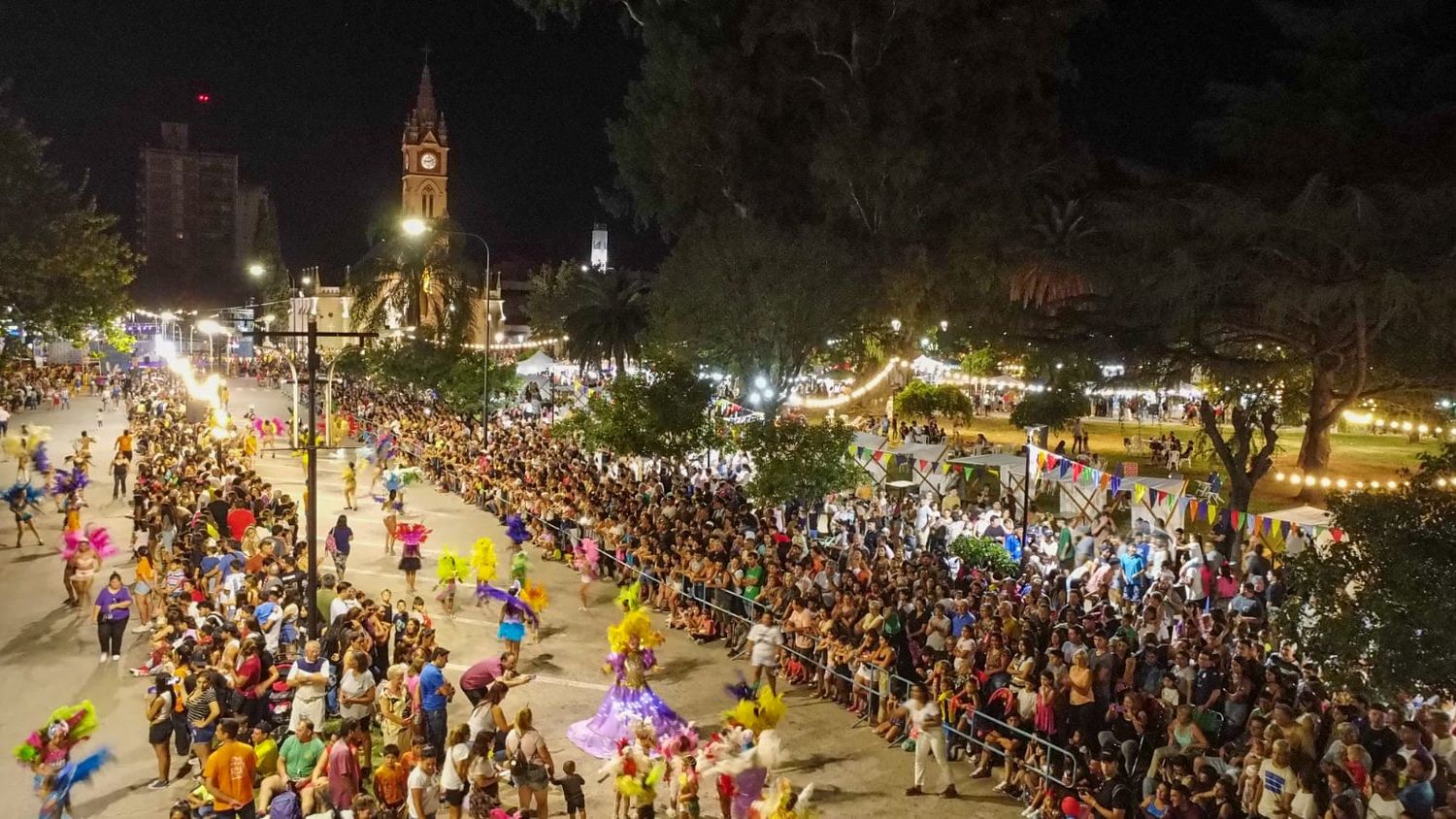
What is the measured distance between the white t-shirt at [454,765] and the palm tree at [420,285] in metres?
33.9

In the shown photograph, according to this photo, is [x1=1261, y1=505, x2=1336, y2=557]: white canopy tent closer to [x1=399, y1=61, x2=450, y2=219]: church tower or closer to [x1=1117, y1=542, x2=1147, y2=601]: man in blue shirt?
[x1=1117, y1=542, x2=1147, y2=601]: man in blue shirt

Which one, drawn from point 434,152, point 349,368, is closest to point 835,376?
point 349,368

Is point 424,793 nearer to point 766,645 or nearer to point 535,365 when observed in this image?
point 766,645

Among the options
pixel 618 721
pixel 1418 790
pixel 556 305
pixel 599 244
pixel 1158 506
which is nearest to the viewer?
pixel 1418 790

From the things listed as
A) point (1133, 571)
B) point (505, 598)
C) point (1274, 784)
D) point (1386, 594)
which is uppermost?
point (1386, 594)

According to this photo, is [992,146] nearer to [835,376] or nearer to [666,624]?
[835,376]

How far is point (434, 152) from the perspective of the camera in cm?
9812

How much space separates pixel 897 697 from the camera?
38.0 feet

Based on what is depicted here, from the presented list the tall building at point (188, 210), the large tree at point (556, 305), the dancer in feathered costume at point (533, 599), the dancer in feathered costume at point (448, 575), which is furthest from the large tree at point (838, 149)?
the tall building at point (188, 210)

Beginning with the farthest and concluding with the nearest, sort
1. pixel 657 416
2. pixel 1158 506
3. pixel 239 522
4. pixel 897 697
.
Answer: pixel 657 416, pixel 1158 506, pixel 239 522, pixel 897 697

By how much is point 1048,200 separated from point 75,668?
92.2 ft

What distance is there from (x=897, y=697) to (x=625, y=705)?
3.00 m

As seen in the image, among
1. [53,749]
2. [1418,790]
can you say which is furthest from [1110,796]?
[53,749]

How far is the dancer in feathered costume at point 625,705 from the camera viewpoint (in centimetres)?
1091
